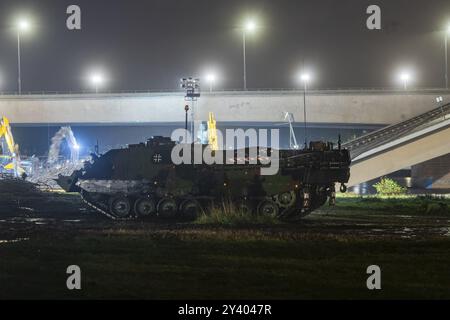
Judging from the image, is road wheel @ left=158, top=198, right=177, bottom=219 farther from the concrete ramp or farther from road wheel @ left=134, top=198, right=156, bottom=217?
the concrete ramp

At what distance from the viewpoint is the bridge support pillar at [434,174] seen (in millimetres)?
58781

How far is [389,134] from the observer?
55.7m

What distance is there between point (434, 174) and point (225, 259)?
1890 inches

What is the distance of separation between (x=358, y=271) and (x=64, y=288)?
5.62 metres

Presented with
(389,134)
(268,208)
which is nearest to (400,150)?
(389,134)

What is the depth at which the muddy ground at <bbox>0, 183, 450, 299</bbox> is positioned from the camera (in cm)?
1166

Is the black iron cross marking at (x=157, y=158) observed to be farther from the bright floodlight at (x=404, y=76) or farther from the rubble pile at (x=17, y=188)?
the bright floodlight at (x=404, y=76)

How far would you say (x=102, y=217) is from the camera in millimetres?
27828

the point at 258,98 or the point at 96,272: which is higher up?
the point at 258,98
